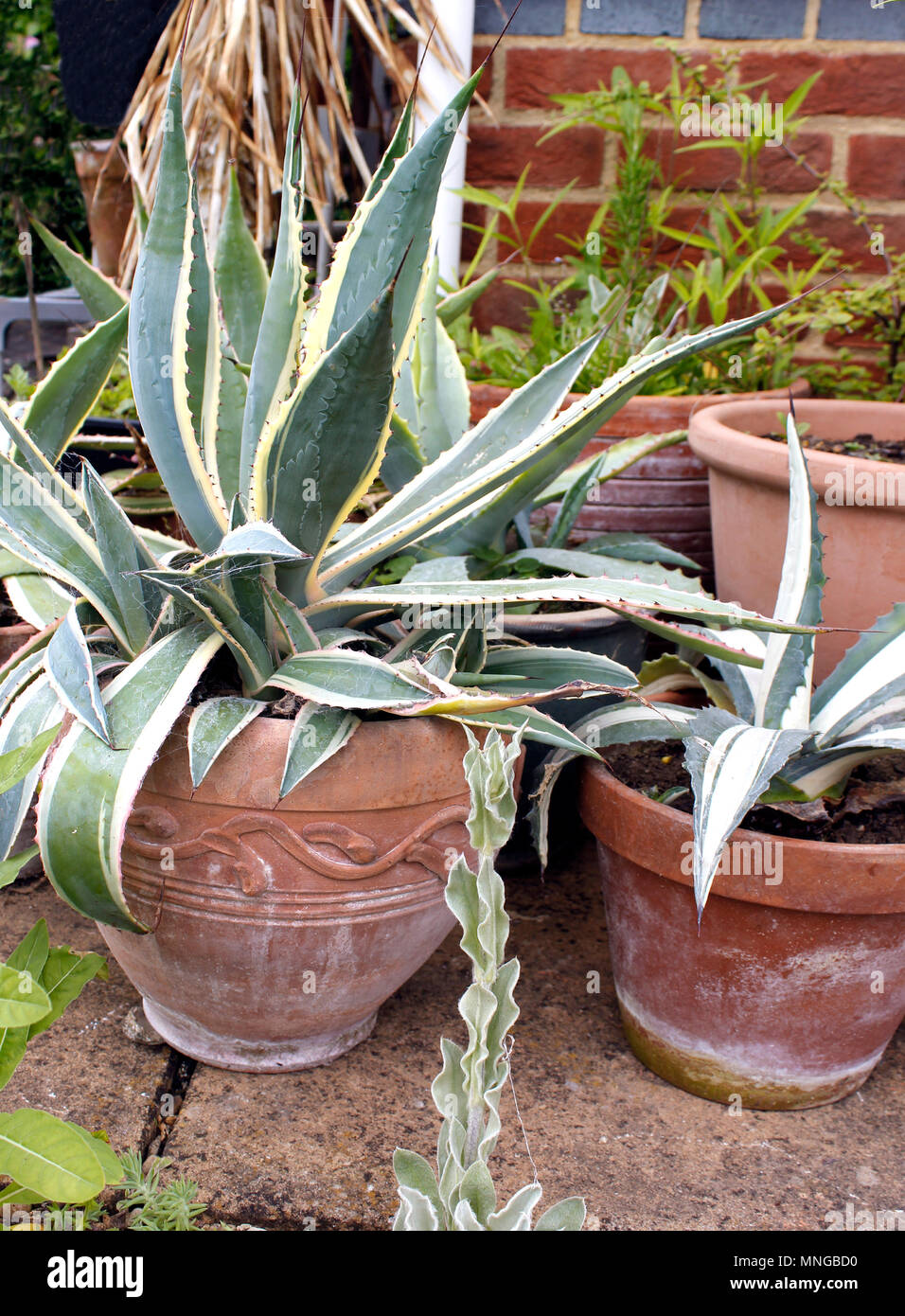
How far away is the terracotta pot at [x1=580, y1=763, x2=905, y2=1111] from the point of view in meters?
1.09

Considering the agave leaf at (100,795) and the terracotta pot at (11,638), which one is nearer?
the agave leaf at (100,795)

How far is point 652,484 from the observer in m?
1.83

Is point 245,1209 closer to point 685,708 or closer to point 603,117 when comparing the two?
point 685,708

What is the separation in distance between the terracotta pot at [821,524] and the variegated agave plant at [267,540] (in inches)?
13.7

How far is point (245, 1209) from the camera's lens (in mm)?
1037

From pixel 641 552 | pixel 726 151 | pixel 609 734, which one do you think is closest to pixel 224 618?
pixel 609 734

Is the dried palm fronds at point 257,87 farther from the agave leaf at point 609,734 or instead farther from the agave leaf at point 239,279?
the agave leaf at point 609,734

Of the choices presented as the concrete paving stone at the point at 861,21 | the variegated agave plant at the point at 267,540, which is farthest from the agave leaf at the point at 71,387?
the concrete paving stone at the point at 861,21

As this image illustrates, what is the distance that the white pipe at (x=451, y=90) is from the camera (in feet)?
7.13

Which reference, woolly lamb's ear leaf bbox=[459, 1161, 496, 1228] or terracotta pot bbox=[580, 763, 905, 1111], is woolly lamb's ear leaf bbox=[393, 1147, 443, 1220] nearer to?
woolly lamb's ear leaf bbox=[459, 1161, 496, 1228]

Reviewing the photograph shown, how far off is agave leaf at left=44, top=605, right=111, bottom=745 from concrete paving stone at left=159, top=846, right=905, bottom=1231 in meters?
0.47

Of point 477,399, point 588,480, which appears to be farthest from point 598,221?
point 588,480
